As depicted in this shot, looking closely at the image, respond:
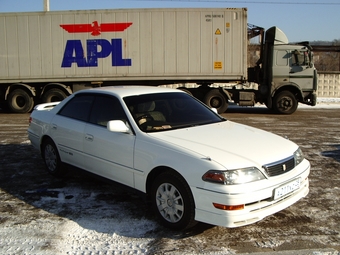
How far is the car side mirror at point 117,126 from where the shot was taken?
427cm

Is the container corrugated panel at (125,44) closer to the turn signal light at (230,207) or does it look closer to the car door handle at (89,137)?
the car door handle at (89,137)

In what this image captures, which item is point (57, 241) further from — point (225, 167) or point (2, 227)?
point (225, 167)

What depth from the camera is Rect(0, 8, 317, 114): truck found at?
1384 centimetres

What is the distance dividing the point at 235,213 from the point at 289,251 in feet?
1.97

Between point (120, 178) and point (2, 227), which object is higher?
point (120, 178)

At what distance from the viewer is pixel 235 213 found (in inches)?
137

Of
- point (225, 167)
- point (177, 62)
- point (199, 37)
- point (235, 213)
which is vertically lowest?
point (235, 213)

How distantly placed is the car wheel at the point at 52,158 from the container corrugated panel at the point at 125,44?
8579 millimetres

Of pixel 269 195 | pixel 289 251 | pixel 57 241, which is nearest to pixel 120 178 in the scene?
pixel 57 241

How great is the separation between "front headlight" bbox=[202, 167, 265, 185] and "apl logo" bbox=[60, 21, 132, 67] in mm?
11143

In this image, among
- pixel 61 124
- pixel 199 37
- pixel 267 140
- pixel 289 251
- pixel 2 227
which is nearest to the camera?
pixel 289 251

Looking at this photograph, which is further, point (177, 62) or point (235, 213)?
point (177, 62)

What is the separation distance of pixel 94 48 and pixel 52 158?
899 centimetres

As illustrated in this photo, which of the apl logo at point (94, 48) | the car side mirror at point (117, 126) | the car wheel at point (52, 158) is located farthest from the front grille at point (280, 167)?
the apl logo at point (94, 48)
